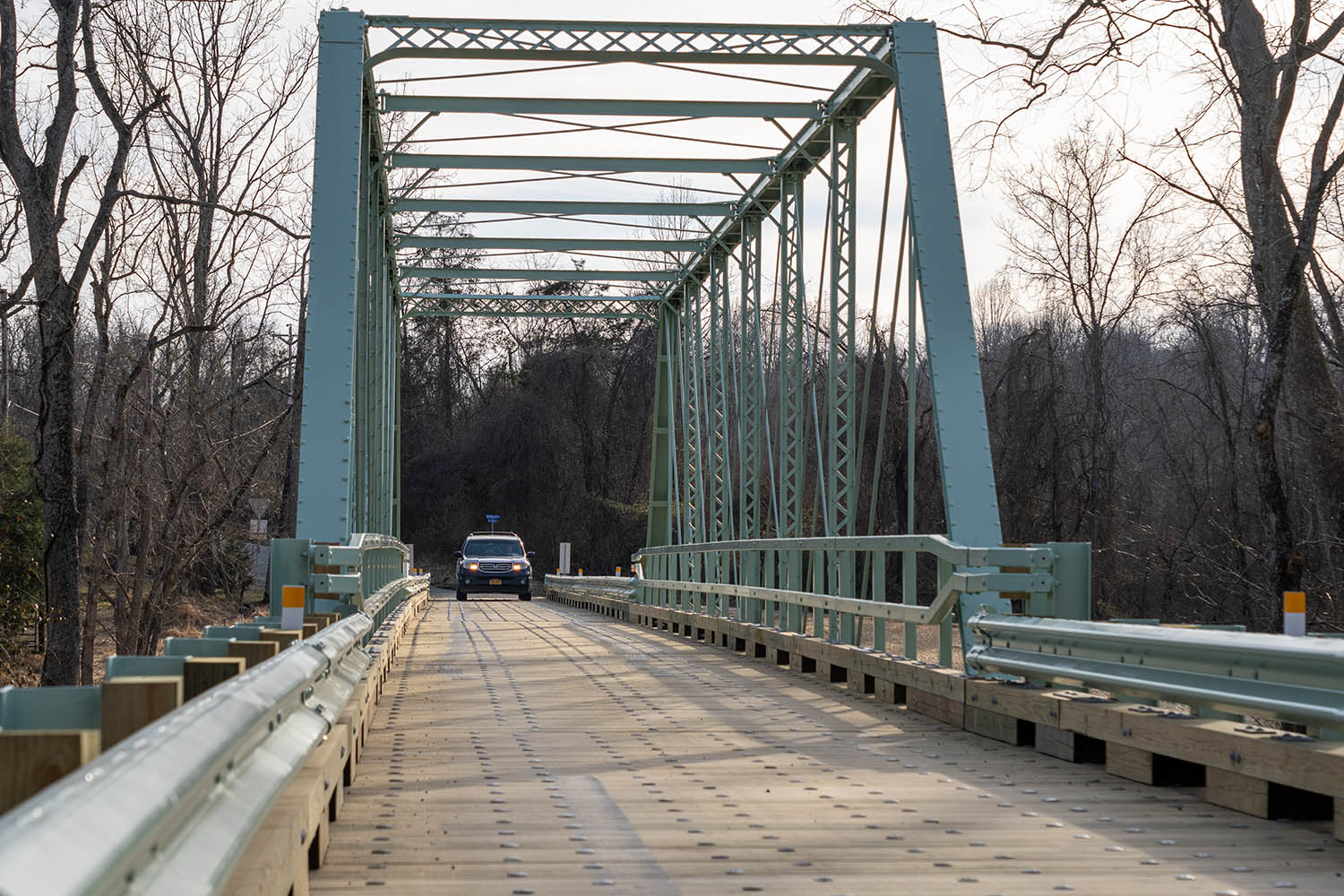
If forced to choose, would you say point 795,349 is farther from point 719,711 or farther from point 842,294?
point 719,711

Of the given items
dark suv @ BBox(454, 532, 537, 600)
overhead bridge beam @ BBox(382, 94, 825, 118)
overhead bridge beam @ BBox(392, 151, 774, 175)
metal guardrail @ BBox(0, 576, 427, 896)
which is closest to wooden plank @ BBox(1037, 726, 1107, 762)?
metal guardrail @ BBox(0, 576, 427, 896)

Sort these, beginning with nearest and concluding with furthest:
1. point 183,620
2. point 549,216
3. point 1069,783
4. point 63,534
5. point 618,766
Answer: point 1069,783 < point 618,766 < point 63,534 < point 549,216 < point 183,620

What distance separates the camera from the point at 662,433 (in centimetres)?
3034

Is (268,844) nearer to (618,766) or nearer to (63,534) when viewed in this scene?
(618,766)

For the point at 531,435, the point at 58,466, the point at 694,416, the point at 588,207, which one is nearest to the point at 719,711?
the point at 58,466

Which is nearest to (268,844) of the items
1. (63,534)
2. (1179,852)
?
(1179,852)

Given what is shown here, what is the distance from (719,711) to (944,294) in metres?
3.87

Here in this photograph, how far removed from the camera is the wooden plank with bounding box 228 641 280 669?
395 centimetres

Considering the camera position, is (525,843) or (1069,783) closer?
(525,843)

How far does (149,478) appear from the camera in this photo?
22172 millimetres

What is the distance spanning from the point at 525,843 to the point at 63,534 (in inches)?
500

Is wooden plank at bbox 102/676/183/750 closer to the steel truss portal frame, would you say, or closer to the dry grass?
the steel truss portal frame

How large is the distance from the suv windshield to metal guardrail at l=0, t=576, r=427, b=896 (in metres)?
34.1

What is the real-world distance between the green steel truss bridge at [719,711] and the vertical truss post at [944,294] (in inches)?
1.0
